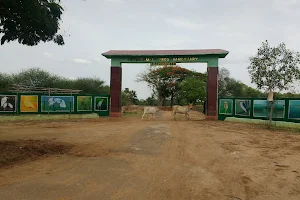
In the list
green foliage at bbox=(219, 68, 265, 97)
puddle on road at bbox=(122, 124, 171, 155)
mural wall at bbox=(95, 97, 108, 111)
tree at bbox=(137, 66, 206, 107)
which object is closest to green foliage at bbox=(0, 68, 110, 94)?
tree at bbox=(137, 66, 206, 107)

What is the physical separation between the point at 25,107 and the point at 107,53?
749 centimetres

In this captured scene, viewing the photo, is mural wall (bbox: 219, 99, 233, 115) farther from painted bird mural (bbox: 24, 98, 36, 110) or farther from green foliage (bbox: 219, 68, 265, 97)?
green foliage (bbox: 219, 68, 265, 97)

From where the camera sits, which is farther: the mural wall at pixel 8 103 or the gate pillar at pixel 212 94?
the gate pillar at pixel 212 94

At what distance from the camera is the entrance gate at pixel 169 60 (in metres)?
20.4

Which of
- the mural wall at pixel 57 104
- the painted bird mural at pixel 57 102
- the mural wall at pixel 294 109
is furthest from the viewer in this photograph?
the painted bird mural at pixel 57 102

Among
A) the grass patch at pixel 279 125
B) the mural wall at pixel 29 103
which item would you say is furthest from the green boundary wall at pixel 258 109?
the mural wall at pixel 29 103

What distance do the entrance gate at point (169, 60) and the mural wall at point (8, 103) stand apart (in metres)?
7.21

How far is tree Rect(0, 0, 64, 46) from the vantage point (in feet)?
24.0

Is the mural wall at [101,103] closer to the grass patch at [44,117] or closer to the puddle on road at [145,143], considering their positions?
the grass patch at [44,117]

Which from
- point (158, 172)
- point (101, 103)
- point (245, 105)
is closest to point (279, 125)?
point (245, 105)

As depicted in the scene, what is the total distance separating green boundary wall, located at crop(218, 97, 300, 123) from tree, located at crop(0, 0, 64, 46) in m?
13.3

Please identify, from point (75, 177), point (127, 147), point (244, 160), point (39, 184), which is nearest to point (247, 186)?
point (244, 160)

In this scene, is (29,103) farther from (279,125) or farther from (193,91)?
(193,91)

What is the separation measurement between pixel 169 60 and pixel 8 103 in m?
12.2
